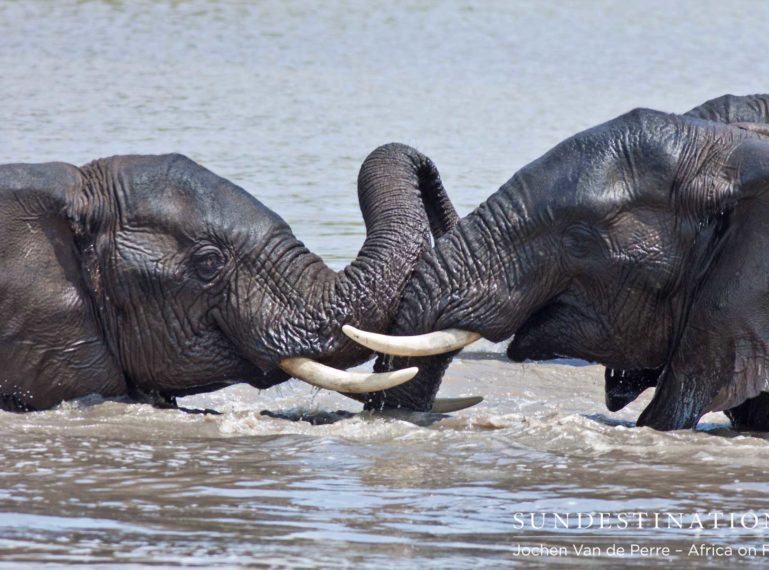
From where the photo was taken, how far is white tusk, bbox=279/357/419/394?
9.42 metres

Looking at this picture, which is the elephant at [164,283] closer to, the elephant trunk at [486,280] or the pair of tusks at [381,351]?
the pair of tusks at [381,351]

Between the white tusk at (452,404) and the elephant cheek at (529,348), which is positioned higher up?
the elephant cheek at (529,348)

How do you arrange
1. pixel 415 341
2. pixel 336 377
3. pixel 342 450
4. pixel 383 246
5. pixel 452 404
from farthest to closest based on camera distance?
pixel 452 404, pixel 383 246, pixel 336 377, pixel 415 341, pixel 342 450

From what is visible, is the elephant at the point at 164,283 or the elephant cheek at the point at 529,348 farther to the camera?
the elephant cheek at the point at 529,348

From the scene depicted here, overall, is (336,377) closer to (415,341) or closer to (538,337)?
(415,341)

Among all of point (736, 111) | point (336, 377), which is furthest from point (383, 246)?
point (736, 111)

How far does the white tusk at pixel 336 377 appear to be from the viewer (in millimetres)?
9422

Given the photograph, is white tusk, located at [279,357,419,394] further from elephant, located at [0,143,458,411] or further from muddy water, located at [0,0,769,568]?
muddy water, located at [0,0,769,568]


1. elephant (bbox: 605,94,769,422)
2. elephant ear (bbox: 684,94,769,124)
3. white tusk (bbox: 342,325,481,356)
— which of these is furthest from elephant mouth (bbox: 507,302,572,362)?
elephant ear (bbox: 684,94,769,124)

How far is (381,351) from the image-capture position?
930 centimetres

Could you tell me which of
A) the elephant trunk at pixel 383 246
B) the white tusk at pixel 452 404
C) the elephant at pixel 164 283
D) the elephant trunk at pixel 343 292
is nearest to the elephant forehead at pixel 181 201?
the elephant at pixel 164 283

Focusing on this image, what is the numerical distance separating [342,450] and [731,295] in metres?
2.01

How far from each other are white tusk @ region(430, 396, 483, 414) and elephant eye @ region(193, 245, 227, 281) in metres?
1.40

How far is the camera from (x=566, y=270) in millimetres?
9453
